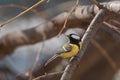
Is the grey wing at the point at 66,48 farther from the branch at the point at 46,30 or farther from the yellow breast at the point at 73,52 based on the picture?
the branch at the point at 46,30

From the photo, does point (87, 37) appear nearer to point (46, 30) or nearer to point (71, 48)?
point (71, 48)

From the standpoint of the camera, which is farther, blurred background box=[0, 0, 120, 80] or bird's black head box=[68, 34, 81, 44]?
blurred background box=[0, 0, 120, 80]

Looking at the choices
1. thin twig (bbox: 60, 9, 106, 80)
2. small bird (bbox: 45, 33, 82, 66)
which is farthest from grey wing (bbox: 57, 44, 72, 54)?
thin twig (bbox: 60, 9, 106, 80)

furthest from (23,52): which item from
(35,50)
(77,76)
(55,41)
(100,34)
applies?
(100,34)

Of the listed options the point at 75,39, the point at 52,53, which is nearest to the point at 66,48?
the point at 75,39

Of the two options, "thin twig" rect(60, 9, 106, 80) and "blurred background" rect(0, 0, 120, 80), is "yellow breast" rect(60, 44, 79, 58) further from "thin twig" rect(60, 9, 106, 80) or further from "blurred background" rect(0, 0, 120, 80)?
"blurred background" rect(0, 0, 120, 80)

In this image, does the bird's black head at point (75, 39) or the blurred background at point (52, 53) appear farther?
the blurred background at point (52, 53)

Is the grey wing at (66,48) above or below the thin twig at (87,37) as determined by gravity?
below

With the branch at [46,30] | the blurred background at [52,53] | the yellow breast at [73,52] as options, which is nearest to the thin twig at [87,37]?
the yellow breast at [73,52]
